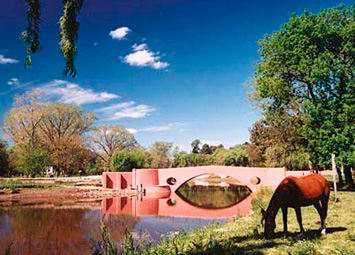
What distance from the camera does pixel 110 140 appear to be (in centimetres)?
5075

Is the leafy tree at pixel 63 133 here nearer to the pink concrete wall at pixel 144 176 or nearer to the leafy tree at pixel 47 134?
the leafy tree at pixel 47 134

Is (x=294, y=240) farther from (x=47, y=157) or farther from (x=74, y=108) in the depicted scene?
(x=74, y=108)

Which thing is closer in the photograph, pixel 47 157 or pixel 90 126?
pixel 47 157

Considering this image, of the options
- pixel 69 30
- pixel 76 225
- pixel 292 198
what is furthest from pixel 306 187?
pixel 76 225

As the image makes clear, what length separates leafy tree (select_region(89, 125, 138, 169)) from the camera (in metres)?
50.1

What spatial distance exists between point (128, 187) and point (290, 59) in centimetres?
2188

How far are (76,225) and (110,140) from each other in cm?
3500

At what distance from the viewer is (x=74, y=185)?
111ft

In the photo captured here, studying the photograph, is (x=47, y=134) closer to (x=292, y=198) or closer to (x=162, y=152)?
(x=162, y=152)

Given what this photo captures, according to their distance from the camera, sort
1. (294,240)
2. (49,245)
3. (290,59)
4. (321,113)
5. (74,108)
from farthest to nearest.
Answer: (74,108)
(290,59)
(321,113)
(49,245)
(294,240)

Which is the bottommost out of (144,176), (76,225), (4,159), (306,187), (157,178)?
(76,225)

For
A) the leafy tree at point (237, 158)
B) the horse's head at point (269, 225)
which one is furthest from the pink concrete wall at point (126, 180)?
the leafy tree at point (237, 158)

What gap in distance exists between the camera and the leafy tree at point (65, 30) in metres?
5.65

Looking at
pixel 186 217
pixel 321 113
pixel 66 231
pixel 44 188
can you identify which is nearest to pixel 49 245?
pixel 66 231
